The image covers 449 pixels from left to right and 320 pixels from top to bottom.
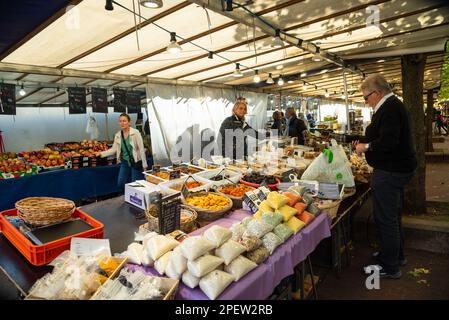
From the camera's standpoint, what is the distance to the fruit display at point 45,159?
567 cm

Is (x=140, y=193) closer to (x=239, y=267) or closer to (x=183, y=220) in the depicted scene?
(x=183, y=220)

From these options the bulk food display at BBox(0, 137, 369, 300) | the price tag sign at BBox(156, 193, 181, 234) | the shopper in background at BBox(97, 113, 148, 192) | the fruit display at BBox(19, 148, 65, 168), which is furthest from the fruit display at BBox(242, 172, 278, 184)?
the fruit display at BBox(19, 148, 65, 168)

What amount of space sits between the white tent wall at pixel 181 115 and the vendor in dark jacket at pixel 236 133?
239 centimetres

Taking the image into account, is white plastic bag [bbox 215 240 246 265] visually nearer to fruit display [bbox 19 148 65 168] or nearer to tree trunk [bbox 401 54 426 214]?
tree trunk [bbox 401 54 426 214]

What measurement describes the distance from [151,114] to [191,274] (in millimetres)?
6060

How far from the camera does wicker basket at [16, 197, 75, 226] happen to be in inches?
78.7

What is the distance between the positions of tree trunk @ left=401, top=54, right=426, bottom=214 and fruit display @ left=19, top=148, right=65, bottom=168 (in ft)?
21.3

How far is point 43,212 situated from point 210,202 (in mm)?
1265

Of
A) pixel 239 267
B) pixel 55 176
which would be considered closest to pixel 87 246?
pixel 239 267

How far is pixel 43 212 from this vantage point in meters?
2.00

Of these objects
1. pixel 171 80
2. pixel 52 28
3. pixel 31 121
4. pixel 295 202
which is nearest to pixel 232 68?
pixel 171 80

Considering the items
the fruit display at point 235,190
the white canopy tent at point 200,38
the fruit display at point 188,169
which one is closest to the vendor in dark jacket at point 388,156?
the fruit display at point 235,190
